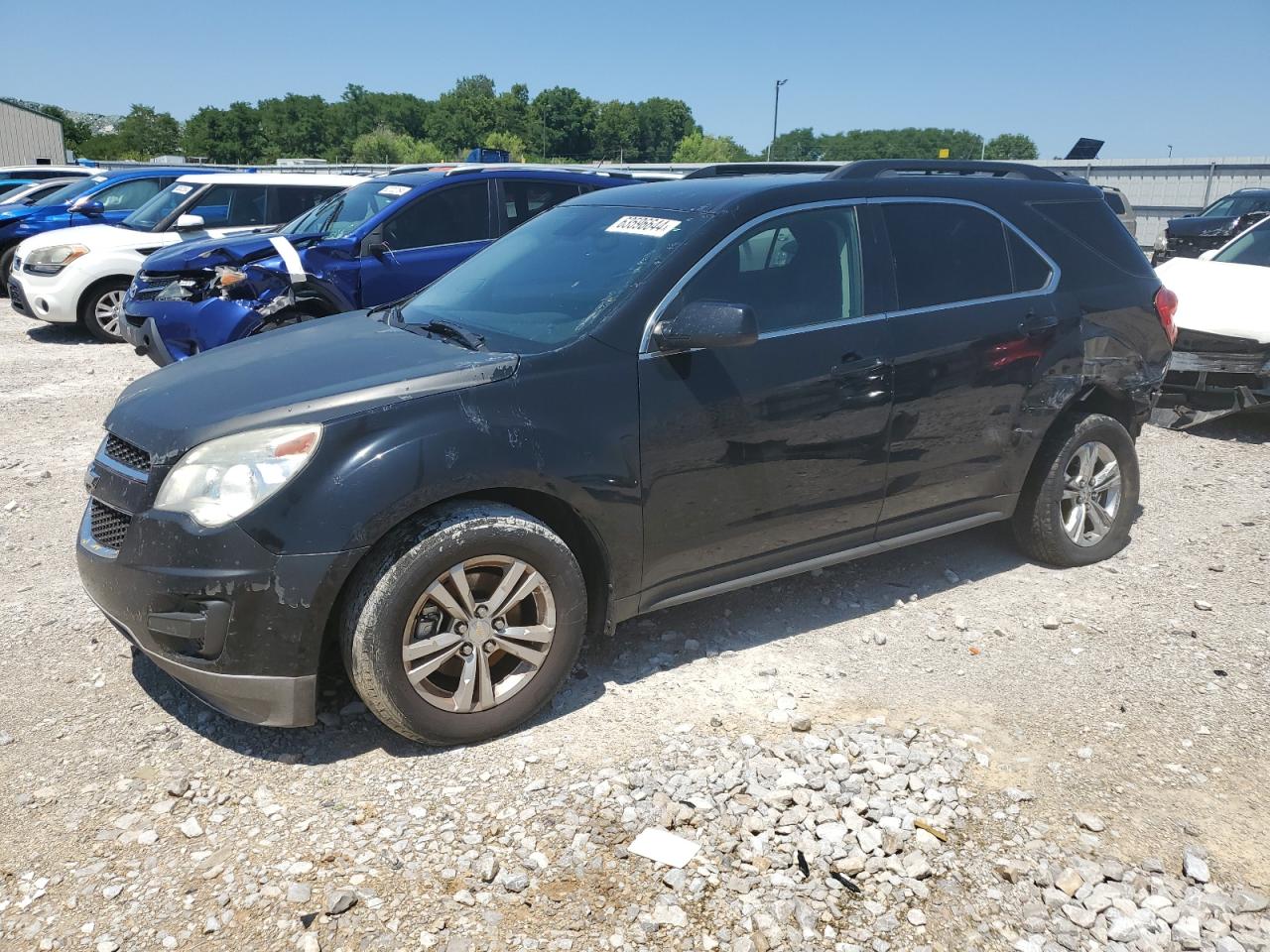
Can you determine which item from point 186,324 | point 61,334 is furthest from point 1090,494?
point 61,334

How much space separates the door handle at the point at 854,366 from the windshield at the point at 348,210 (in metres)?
5.63

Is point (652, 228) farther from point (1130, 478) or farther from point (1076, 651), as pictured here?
point (1130, 478)

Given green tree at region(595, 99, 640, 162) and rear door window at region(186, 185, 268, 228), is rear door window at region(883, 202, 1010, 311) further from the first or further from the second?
green tree at region(595, 99, 640, 162)

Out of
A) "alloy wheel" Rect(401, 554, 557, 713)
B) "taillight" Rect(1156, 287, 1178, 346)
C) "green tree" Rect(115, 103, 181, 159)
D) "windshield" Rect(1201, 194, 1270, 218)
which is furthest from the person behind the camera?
"green tree" Rect(115, 103, 181, 159)

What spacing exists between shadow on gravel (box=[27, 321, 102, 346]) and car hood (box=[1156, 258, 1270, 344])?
11.1 m

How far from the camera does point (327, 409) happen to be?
10.2 ft

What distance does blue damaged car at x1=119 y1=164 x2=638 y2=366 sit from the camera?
7.70m

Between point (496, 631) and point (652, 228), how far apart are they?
5.62 ft

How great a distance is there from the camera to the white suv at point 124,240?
11.0m

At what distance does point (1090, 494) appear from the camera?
16.4 ft

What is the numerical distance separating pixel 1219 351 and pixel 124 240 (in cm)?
1095

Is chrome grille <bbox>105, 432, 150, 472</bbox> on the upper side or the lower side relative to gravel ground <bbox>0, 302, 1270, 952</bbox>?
upper

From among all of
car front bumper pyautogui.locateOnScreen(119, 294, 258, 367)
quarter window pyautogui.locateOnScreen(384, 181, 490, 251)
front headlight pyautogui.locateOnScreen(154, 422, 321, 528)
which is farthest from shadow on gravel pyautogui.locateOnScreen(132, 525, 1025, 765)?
quarter window pyautogui.locateOnScreen(384, 181, 490, 251)

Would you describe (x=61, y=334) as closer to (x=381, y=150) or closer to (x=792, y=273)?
(x=792, y=273)
